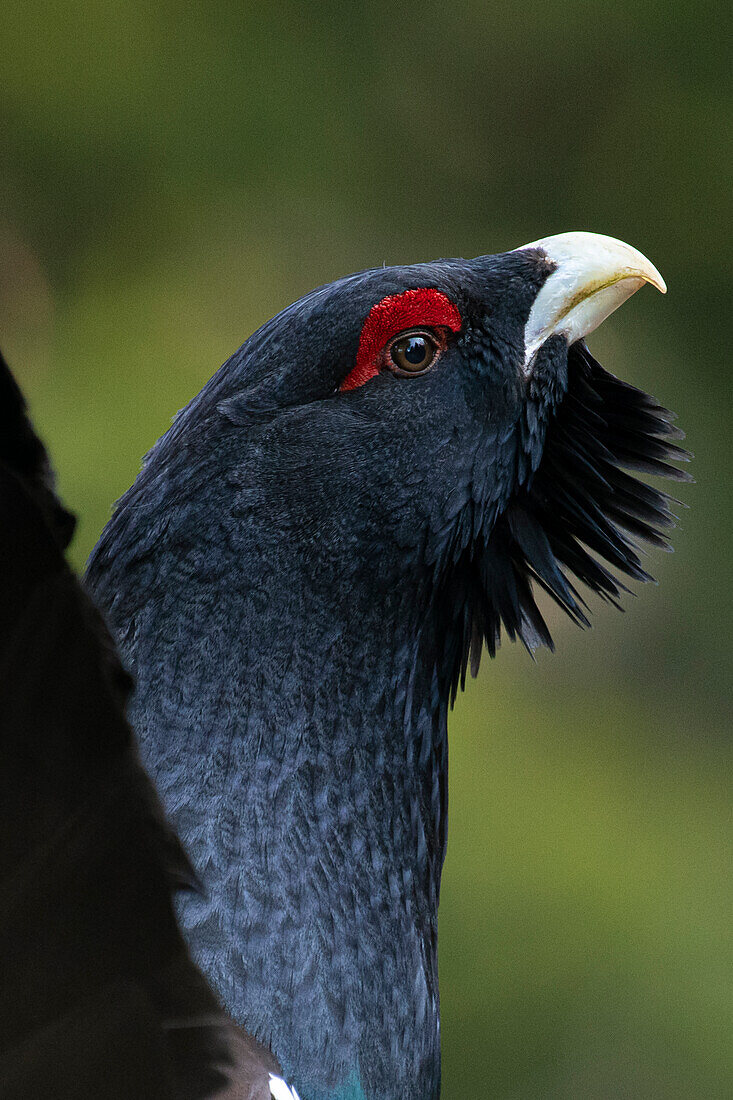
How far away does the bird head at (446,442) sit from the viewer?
1607 mm

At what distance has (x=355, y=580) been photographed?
1.61 metres

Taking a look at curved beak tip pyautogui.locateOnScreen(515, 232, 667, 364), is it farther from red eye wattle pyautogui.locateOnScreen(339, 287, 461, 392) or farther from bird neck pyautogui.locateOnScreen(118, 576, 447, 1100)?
bird neck pyautogui.locateOnScreen(118, 576, 447, 1100)

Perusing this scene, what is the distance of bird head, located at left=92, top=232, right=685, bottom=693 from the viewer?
5.27 ft

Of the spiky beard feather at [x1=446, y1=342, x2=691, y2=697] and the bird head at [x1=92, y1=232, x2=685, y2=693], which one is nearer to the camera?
the bird head at [x1=92, y1=232, x2=685, y2=693]

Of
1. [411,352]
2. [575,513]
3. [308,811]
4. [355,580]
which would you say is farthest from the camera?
[575,513]

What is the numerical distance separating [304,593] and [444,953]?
2.82 m

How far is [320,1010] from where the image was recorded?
1329 mm

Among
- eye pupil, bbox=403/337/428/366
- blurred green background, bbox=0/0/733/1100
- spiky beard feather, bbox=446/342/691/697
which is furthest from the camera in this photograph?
blurred green background, bbox=0/0/733/1100

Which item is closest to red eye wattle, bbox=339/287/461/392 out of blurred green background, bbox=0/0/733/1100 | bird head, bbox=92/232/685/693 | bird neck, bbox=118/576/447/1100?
bird head, bbox=92/232/685/693

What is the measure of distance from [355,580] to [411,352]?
34cm

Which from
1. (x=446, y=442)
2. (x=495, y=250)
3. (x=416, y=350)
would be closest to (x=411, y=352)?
(x=416, y=350)

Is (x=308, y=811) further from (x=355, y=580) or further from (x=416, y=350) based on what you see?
(x=416, y=350)

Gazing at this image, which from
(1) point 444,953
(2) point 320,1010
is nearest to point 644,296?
(1) point 444,953

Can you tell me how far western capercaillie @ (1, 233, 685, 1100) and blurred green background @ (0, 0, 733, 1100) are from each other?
7.63 feet
